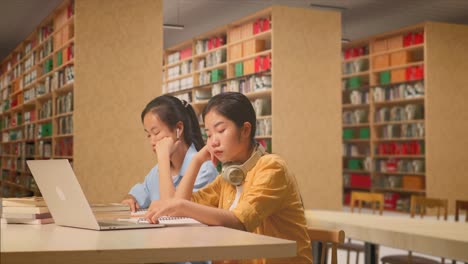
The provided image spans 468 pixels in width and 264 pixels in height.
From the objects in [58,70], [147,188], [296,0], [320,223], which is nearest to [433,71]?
[296,0]

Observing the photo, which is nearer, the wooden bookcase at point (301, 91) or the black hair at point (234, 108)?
the black hair at point (234, 108)

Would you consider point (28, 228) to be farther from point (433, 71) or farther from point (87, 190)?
point (433, 71)

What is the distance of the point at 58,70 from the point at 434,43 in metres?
5.61

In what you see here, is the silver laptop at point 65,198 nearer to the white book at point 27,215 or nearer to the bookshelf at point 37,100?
the white book at point 27,215

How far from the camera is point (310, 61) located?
8.98 meters

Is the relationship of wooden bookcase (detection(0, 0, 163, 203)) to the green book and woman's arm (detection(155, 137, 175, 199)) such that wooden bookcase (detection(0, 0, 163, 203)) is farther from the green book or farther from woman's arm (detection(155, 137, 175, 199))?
woman's arm (detection(155, 137, 175, 199))

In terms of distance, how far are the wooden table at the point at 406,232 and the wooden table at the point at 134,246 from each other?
58.8 inches

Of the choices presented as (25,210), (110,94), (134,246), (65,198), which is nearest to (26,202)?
(25,210)

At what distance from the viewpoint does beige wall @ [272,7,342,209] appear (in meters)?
8.84

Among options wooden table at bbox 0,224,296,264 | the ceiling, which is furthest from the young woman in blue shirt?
the ceiling

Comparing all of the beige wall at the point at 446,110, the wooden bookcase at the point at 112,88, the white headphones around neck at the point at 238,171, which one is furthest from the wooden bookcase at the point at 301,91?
the white headphones around neck at the point at 238,171

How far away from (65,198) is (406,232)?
189cm

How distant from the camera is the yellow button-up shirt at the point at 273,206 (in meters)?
2.14

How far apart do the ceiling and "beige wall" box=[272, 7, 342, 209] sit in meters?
1.65
